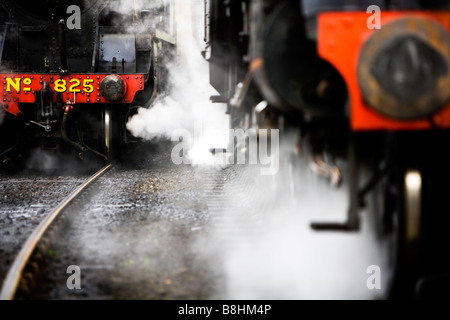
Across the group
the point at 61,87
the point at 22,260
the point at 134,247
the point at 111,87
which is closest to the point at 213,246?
the point at 134,247

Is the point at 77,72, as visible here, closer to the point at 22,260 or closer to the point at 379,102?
the point at 22,260

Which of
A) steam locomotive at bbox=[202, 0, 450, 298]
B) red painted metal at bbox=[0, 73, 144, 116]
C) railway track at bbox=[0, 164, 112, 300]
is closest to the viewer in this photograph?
steam locomotive at bbox=[202, 0, 450, 298]

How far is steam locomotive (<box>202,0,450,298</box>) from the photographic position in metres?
2.10

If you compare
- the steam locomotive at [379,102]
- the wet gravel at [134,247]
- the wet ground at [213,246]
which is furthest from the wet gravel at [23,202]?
the steam locomotive at [379,102]

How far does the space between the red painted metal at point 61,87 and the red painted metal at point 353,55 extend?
632 centimetres

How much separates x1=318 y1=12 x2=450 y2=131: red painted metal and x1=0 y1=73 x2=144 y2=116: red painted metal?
632 centimetres

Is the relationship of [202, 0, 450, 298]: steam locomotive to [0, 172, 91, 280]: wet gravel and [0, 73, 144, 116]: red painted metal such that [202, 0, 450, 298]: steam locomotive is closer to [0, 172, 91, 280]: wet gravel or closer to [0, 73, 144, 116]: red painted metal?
[0, 172, 91, 280]: wet gravel

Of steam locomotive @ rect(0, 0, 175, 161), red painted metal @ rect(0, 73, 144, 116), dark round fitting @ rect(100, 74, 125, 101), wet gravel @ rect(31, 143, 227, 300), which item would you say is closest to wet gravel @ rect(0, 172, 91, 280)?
wet gravel @ rect(31, 143, 227, 300)

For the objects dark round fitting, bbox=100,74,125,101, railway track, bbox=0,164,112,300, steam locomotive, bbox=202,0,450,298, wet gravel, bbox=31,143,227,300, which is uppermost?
dark round fitting, bbox=100,74,125,101

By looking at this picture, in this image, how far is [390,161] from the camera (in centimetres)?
239

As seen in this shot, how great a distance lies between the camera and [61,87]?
804cm

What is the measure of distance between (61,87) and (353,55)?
6.64 metres

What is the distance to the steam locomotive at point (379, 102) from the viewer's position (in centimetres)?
210

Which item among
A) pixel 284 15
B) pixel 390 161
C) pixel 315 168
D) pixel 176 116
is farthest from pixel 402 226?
pixel 176 116
